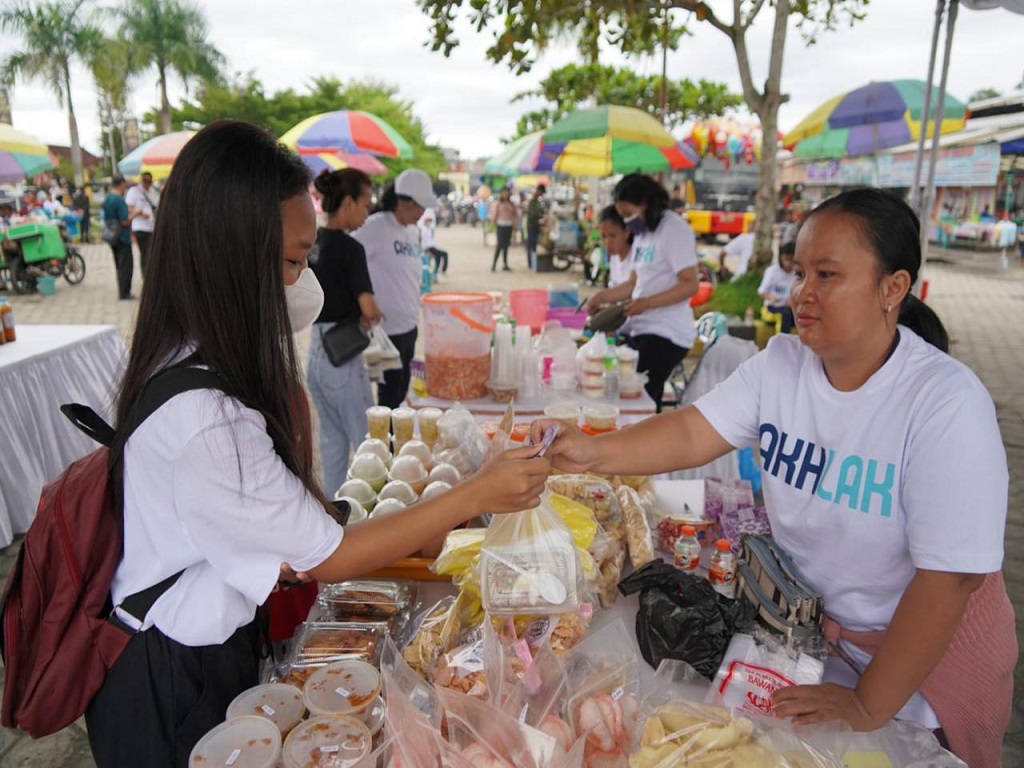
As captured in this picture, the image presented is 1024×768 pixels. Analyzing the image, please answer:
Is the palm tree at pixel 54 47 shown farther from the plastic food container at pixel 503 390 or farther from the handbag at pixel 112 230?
the plastic food container at pixel 503 390

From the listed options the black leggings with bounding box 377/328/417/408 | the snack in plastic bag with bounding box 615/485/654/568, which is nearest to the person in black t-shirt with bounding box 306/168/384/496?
the black leggings with bounding box 377/328/417/408

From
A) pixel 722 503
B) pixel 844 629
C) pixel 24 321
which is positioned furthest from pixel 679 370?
pixel 24 321

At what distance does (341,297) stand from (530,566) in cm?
267

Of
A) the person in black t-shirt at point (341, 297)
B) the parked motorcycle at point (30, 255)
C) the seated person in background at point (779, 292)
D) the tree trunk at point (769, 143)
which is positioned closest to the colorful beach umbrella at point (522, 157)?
the tree trunk at point (769, 143)

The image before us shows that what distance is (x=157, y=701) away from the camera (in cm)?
130

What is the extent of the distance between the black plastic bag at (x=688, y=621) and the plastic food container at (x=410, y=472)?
90 cm

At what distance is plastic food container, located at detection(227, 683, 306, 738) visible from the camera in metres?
1.27

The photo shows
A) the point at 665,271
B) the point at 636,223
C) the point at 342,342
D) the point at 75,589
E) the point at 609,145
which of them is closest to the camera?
the point at 75,589

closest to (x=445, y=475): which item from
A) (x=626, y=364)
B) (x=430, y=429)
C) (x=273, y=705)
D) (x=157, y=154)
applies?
(x=430, y=429)

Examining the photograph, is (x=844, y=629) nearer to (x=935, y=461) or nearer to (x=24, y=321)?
(x=935, y=461)

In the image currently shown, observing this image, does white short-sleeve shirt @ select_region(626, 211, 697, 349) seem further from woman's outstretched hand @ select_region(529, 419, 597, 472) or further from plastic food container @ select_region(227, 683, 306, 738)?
plastic food container @ select_region(227, 683, 306, 738)

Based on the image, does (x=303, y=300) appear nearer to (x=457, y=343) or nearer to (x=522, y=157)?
(x=457, y=343)

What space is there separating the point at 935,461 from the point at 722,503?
3.25 ft

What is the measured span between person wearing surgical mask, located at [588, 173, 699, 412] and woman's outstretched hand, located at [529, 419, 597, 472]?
2604 millimetres
